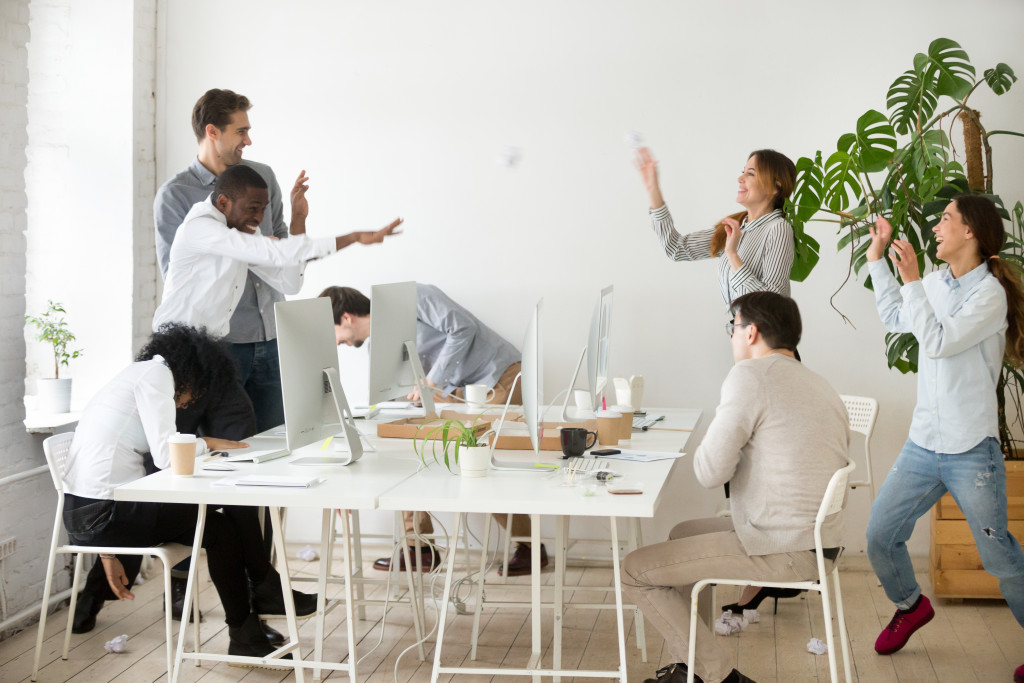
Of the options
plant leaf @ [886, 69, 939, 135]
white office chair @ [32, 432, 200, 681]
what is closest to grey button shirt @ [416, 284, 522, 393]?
white office chair @ [32, 432, 200, 681]

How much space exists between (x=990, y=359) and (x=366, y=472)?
1978mm

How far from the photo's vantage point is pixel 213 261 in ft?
12.2

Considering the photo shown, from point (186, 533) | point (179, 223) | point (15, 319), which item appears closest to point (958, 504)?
point (186, 533)

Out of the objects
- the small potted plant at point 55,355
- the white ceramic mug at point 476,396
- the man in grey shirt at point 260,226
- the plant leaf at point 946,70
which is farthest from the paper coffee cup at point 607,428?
the small potted plant at point 55,355

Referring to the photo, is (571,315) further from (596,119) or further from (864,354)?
(864,354)

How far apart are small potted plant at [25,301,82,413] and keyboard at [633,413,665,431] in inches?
92.3

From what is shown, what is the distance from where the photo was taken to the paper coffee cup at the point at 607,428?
321 cm

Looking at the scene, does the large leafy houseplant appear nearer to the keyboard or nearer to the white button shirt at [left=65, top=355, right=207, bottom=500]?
the keyboard

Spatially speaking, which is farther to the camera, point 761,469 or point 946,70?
point 946,70

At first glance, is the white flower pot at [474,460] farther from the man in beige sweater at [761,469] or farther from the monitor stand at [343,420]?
the man in beige sweater at [761,469]

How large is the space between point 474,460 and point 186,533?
1.13 metres

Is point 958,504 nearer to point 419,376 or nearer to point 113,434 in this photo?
point 419,376

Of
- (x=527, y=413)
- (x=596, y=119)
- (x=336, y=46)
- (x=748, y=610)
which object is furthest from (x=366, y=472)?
(x=336, y=46)

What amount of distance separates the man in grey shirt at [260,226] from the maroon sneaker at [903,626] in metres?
2.42
